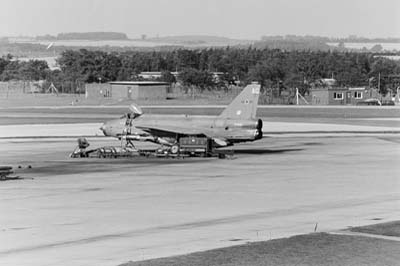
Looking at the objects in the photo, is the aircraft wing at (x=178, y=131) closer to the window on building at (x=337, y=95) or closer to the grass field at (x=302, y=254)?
the grass field at (x=302, y=254)

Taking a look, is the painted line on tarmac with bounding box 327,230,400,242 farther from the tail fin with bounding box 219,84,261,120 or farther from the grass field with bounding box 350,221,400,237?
the tail fin with bounding box 219,84,261,120

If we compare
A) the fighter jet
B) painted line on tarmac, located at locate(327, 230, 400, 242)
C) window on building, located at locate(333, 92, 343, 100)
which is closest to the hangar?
window on building, located at locate(333, 92, 343, 100)

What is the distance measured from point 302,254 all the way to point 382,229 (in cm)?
599

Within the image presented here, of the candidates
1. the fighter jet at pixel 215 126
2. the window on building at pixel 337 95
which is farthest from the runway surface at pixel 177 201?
the window on building at pixel 337 95

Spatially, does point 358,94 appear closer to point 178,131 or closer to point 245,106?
point 245,106

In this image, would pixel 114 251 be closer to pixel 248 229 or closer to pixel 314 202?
pixel 248 229

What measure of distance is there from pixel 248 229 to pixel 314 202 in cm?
867

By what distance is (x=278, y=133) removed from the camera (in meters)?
93.9

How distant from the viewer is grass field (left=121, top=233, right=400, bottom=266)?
25078 millimetres

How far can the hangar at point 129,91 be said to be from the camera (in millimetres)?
176000

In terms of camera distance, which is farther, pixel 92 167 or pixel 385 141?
pixel 385 141

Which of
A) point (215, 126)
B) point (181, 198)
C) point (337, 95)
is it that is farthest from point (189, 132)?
point (337, 95)

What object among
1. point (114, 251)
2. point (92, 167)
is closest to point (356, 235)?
point (114, 251)

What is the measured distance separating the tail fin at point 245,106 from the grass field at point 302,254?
38.0 meters
